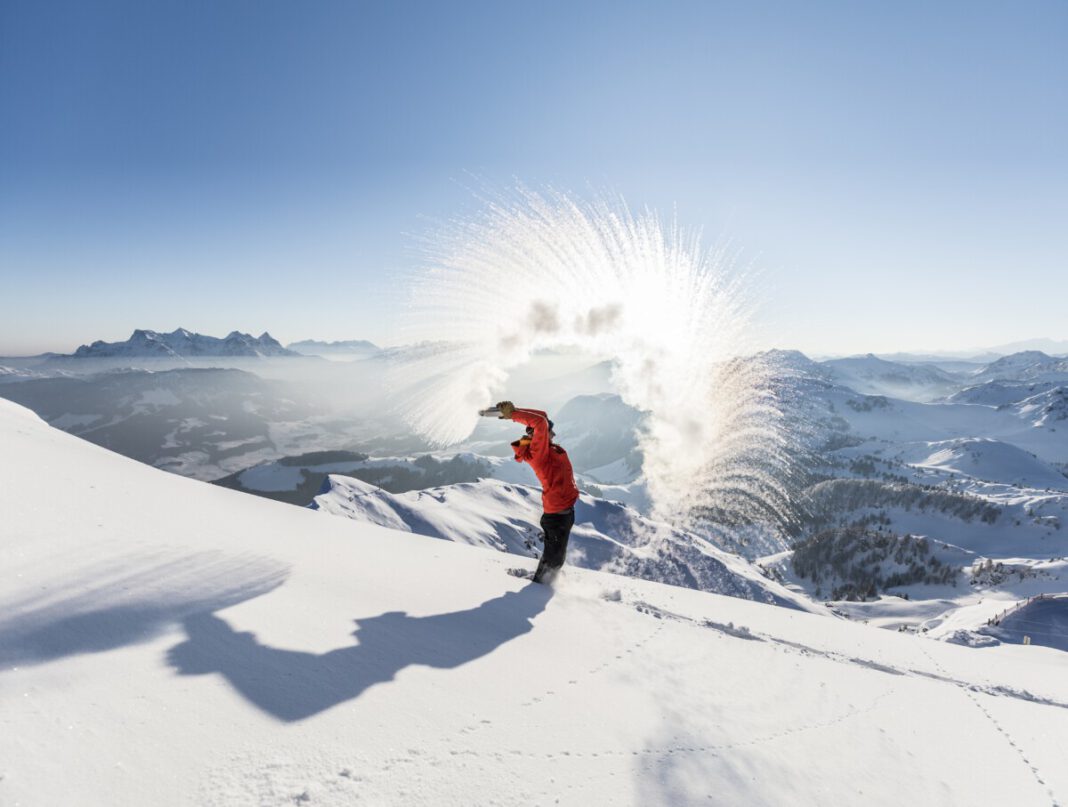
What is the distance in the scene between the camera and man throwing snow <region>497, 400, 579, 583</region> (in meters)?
8.99

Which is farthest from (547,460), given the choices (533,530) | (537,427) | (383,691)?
(533,530)

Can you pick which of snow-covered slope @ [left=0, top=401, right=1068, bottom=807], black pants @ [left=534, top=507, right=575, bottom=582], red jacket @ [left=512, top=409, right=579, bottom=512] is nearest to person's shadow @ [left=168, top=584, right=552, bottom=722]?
snow-covered slope @ [left=0, top=401, right=1068, bottom=807]

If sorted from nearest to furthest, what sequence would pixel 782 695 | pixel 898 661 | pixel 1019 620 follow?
pixel 782 695
pixel 898 661
pixel 1019 620

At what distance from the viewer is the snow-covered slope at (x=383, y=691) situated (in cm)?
283

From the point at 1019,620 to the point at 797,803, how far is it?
110m

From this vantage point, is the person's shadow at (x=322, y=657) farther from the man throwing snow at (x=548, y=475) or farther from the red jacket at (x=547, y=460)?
the red jacket at (x=547, y=460)

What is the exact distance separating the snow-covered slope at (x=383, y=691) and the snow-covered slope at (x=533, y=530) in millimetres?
45539

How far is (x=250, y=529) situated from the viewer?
24.6ft

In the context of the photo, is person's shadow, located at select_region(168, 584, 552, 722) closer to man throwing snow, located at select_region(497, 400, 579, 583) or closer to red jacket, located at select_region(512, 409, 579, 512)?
man throwing snow, located at select_region(497, 400, 579, 583)

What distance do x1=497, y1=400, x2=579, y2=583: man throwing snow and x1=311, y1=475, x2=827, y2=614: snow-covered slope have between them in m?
43.5

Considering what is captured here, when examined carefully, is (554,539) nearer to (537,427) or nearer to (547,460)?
(547,460)

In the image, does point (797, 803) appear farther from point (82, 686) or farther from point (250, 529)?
point (250, 529)

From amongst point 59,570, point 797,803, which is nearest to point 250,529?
point 59,570

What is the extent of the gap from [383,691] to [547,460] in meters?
5.62
